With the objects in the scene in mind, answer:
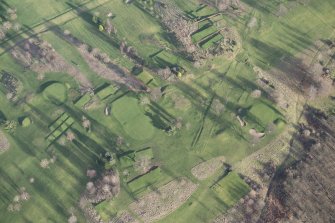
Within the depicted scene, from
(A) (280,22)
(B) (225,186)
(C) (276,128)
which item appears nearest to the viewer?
(B) (225,186)

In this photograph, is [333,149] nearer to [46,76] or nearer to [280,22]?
[280,22]

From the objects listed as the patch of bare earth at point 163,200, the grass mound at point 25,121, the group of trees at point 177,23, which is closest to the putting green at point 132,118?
the patch of bare earth at point 163,200

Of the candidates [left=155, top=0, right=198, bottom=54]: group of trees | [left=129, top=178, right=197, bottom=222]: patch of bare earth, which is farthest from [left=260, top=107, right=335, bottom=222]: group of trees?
[left=155, top=0, right=198, bottom=54]: group of trees

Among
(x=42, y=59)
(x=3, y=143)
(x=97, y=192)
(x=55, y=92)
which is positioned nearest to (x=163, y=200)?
(x=97, y=192)

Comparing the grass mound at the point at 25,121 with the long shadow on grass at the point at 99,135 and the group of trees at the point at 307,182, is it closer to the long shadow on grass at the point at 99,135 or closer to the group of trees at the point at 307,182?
the long shadow on grass at the point at 99,135

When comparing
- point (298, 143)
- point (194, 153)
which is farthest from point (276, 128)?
point (194, 153)

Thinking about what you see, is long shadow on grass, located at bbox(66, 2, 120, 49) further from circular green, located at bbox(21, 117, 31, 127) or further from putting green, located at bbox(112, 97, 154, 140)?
circular green, located at bbox(21, 117, 31, 127)
